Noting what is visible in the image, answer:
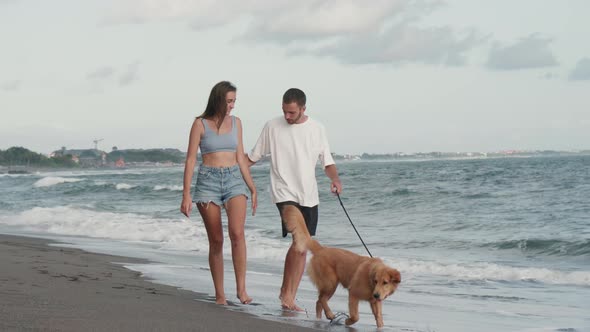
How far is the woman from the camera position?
18.9ft

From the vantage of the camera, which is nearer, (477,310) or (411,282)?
(477,310)

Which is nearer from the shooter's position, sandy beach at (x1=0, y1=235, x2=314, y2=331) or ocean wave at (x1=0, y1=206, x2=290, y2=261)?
sandy beach at (x1=0, y1=235, x2=314, y2=331)

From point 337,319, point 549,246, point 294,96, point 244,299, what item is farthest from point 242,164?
point 549,246

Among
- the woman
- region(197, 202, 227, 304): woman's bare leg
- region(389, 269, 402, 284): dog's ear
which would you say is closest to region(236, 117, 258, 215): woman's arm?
the woman

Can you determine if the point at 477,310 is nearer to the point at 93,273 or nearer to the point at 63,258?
the point at 93,273

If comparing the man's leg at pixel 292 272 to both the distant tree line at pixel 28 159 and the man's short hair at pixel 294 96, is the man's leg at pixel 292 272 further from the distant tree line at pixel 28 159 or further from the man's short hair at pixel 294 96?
the distant tree line at pixel 28 159

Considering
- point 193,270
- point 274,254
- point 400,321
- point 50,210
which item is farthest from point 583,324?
point 50,210

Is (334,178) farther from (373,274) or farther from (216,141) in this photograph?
(373,274)

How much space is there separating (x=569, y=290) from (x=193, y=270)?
170 inches

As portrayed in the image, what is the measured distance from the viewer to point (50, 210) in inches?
807

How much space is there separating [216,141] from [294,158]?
0.63m

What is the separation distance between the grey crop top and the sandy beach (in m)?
1.21

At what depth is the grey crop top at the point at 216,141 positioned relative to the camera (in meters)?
5.81

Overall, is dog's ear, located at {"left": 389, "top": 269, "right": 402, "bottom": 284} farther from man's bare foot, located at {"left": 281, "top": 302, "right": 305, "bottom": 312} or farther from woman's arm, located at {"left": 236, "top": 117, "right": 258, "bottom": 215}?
woman's arm, located at {"left": 236, "top": 117, "right": 258, "bottom": 215}
